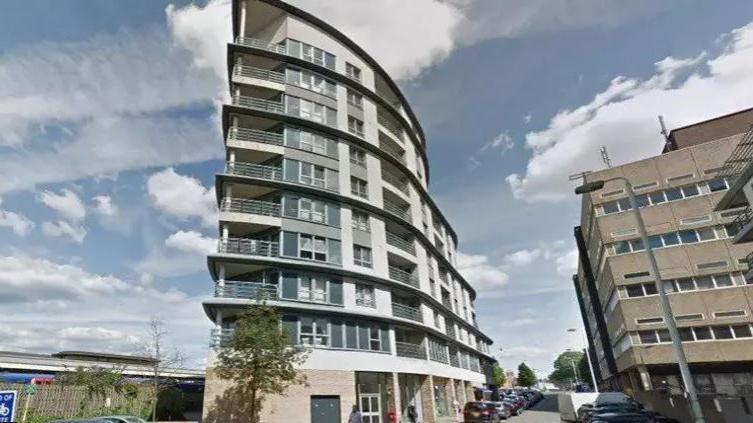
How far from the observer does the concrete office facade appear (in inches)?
1293

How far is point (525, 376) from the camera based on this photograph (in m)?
142

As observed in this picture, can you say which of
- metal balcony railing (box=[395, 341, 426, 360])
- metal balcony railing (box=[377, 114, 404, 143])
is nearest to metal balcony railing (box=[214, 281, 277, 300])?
metal balcony railing (box=[395, 341, 426, 360])

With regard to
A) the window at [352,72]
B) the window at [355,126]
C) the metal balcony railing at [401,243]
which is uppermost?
the window at [352,72]

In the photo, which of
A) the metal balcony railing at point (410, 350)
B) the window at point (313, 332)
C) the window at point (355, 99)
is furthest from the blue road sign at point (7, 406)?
the window at point (355, 99)

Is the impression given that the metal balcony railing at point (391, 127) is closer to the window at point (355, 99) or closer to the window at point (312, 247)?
the window at point (355, 99)

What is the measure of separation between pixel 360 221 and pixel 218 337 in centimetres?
1303

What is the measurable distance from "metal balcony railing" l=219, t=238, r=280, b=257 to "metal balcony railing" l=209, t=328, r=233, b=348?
4.69 meters

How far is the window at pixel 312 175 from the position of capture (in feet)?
99.0

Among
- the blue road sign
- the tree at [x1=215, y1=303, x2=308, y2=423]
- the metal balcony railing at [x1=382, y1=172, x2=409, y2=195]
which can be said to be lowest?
the blue road sign

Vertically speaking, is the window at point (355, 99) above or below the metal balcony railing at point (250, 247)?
above

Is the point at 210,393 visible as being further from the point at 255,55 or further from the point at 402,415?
the point at 255,55

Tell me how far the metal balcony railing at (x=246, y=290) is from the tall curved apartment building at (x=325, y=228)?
7 cm

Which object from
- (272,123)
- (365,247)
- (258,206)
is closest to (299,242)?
(258,206)

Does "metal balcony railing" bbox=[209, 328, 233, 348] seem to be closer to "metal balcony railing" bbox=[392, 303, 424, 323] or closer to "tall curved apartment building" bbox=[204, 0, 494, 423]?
"tall curved apartment building" bbox=[204, 0, 494, 423]
